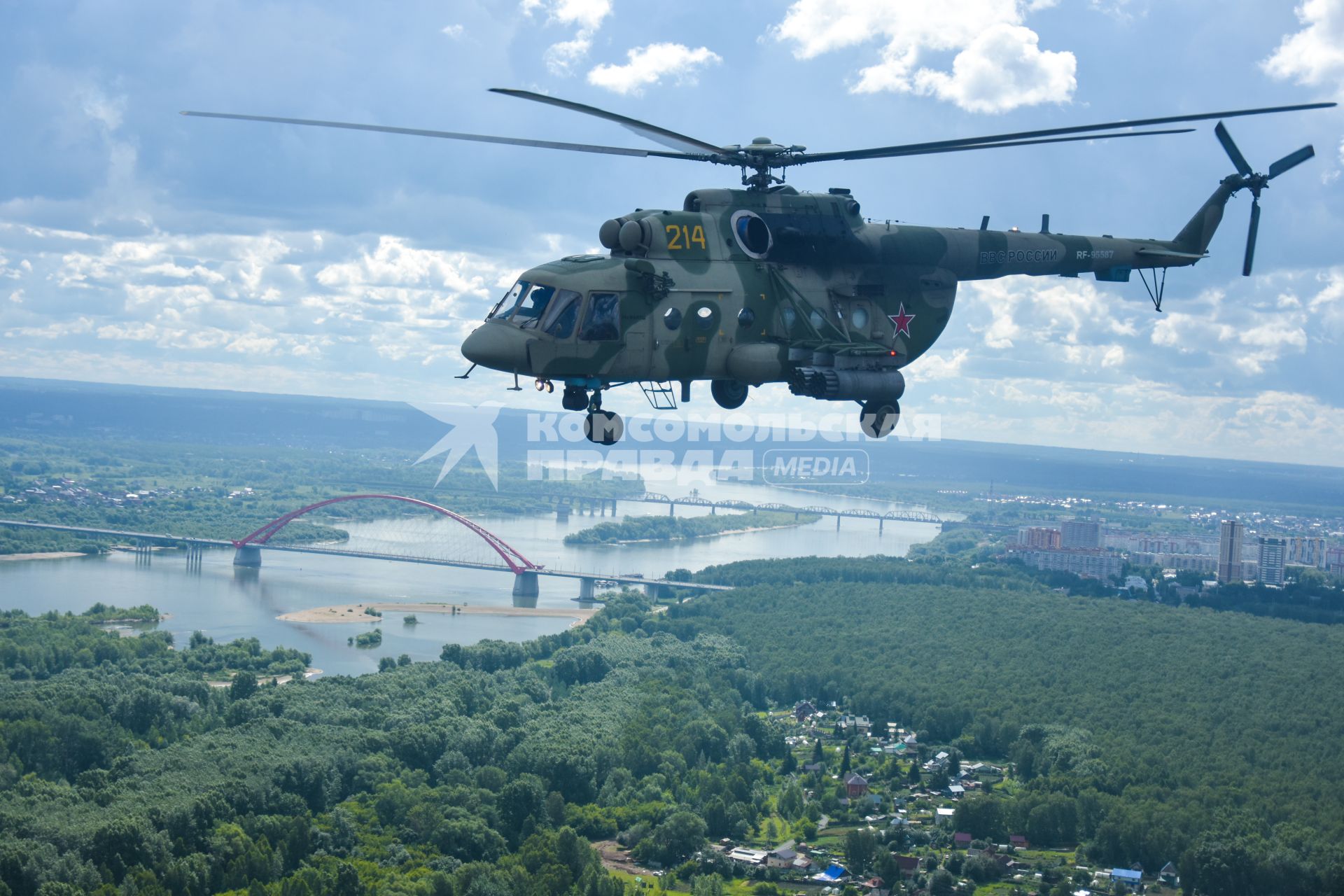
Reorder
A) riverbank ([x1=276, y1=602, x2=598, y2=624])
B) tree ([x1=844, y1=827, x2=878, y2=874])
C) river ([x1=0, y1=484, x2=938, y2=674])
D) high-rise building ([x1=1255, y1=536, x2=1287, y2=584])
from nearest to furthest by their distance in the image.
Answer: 1. tree ([x1=844, y1=827, x2=878, y2=874])
2. river ([x1=0, y1=484, x2=938, y2=674])
3. riverbank ([x1=276, y1=602, x2=598, y2=624])
4. high-rise building ([x1=1255, y1=536, x2=1287, y2=584])

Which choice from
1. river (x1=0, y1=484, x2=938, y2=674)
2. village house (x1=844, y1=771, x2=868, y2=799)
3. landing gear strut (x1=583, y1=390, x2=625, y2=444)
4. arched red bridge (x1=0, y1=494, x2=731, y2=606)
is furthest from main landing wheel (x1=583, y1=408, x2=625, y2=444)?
arched red bridge (x1=0, y1=494, x2=731, y2=606)

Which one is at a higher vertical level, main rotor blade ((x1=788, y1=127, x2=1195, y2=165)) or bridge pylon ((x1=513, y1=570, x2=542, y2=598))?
main rotor blade ((x1=788, y1=127, x2=1195, y2=165))

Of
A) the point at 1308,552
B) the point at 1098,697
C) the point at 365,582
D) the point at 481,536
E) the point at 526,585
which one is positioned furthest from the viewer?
the point at 1308,552

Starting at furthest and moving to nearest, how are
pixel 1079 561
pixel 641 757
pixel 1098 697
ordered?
1. pixel 1079 561
2. pixel 1098 697
3. pixel 641 757

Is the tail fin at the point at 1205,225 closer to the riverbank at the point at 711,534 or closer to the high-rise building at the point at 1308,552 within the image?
the riverbank at the point at 711,534

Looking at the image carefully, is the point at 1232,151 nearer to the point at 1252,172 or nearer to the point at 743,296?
the point at 1252,172

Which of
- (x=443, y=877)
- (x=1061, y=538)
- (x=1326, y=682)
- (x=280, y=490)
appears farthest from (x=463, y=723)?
(x=280, y=490)

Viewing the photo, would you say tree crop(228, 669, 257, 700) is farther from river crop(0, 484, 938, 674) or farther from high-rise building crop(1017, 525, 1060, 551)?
high-rise building crop(1017, 525, 1060, 551)

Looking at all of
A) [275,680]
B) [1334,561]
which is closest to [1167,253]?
[275,680]
